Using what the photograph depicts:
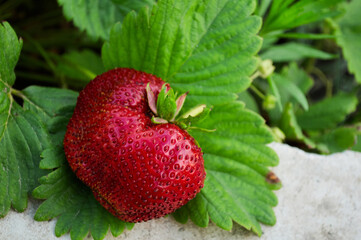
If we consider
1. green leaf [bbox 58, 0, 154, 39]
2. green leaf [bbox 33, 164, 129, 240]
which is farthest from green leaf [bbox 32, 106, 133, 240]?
green leaf [bbox 58, 0, 154, 39]

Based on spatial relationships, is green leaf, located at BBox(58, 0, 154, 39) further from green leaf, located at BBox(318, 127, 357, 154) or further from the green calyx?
green leaf, located at BBox(318, 127, 357, 154)

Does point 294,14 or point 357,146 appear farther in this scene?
point 357,146

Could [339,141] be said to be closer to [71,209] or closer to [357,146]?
[357,146]

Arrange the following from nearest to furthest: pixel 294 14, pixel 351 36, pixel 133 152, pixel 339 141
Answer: pixel 133 152
pixel 294 14
pixel 339 141
pixel 351 36

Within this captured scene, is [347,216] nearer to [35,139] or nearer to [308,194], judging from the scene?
[308,194]

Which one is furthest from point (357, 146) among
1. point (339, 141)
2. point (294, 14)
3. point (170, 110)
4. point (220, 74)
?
point (170, 110)

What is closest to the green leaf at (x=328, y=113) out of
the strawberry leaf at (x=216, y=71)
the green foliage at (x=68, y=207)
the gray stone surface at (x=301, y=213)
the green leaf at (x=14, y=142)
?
the gray stone surface at (x=301, y=213)

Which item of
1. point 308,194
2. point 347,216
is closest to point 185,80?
point 308,194
